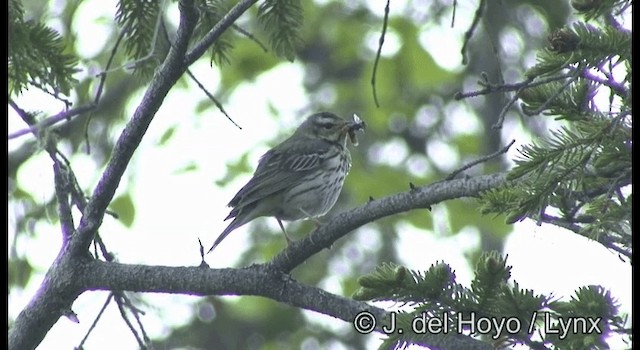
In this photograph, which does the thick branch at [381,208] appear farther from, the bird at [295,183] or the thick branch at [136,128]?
the bird at [295,183]

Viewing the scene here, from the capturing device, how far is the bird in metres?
7.11

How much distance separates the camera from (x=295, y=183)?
742 cm

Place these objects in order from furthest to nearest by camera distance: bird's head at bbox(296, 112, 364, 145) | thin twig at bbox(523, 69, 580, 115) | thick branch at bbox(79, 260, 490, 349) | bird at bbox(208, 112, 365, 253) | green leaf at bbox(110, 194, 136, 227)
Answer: green leaf at bbox(110, 194, 136, 227) < bird's head at bbox(296, 112, 364, 145) < bird at bbox(208, 112, 365, 253) < thick branch at bbox(79, 260, 490, 349) < thin twig at bbox(523, 69, 580, 115)

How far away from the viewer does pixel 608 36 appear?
3115 mm

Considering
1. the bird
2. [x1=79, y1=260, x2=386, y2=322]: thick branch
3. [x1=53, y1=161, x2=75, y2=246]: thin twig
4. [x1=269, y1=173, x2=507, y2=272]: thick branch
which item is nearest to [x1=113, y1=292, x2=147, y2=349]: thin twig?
[x1=79, y1=260, x2=386, y2=322]: thick branch

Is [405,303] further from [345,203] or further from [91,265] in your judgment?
[345,203]

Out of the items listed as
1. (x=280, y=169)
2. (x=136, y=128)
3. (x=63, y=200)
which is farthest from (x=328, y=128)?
(x=136, y=128)

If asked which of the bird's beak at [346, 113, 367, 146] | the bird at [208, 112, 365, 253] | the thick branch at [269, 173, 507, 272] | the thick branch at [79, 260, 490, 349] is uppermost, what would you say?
the bird's beak at [346, 113, 367, 146]

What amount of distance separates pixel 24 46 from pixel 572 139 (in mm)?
2315

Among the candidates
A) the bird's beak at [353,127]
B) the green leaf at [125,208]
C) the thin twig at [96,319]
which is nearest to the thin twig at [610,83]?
the thin twig at [96,319]

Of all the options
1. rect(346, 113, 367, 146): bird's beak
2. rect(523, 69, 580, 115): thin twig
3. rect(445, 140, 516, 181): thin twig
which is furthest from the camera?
rect(346, 113, 367, 146): bird's beak

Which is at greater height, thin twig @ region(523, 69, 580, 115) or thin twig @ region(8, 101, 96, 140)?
thin twig @ region(8, 101, 96, 140)

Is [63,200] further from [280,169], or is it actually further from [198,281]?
[280,169]

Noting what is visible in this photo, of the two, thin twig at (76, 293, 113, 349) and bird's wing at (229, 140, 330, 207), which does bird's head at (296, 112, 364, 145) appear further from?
thin twig at (76, 293, 113, 349)
